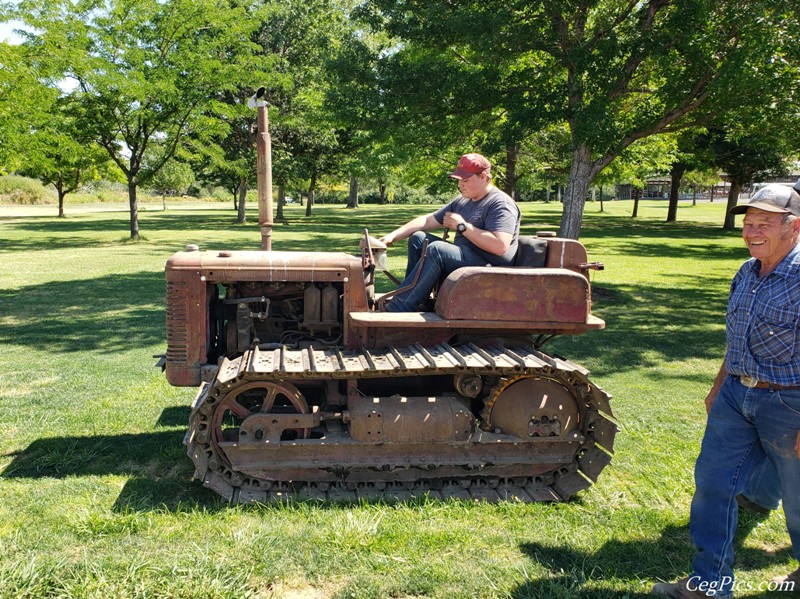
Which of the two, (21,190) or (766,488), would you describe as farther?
(21,190)

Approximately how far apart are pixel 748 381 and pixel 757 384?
43 mm

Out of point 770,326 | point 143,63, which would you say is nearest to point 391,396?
point 770,326

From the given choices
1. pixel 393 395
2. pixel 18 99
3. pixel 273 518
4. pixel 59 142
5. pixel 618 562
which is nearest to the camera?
pixel 618 562

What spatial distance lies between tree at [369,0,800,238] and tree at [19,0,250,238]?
10.2 meters

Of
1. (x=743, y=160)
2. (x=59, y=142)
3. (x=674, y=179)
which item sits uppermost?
(x=743, y=160)

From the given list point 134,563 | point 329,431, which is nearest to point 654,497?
point 329,431

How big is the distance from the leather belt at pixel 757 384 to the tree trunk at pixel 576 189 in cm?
956

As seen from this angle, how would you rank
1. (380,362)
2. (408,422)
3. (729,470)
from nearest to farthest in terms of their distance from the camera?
(729,470) < (380,362) < (408,422)

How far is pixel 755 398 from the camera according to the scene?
3291 millimetres

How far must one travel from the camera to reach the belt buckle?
330 centimetres

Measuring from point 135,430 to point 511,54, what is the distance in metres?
9.62

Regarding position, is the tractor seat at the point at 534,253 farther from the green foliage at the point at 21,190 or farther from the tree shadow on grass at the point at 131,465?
the green foliage at the point at 21,190

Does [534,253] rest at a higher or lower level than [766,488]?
higher

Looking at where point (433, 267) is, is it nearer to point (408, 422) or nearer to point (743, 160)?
point (408, 422)
